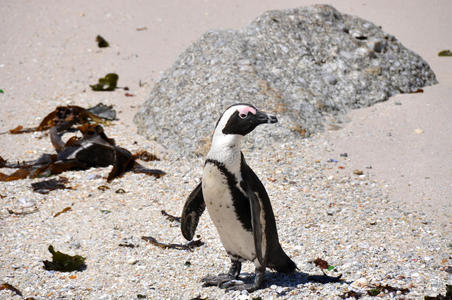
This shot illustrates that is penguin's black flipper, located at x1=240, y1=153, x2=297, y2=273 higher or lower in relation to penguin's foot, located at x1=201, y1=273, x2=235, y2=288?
higher

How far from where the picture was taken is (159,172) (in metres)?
6.46

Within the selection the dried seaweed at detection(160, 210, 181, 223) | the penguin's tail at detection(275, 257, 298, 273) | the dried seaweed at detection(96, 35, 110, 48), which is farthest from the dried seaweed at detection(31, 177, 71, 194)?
the dried seaweed at detection(96, 35, 110, 48)

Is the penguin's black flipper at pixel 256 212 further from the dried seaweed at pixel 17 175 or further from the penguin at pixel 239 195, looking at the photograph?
the dried seaweed at pixel 17 175

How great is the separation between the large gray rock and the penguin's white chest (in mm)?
2802

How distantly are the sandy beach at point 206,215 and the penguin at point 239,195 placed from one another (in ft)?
1.17

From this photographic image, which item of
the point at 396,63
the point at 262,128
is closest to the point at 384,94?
the point at 396,63

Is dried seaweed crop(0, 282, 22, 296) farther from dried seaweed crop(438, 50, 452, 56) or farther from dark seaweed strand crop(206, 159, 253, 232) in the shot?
dried seaweed crop(438, 50, 452, 56)

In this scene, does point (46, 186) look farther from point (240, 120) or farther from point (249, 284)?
point (240, 120)

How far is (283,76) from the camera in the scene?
25.5ft

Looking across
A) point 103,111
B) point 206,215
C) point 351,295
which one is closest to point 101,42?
point 103,111

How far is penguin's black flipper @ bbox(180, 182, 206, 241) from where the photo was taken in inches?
172

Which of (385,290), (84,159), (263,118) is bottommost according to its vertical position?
(84,159)

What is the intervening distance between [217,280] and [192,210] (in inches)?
23.1

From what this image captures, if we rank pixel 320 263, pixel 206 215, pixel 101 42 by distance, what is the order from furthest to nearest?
pixel 101 42 → pixel 206 215 → pixel 320 263
